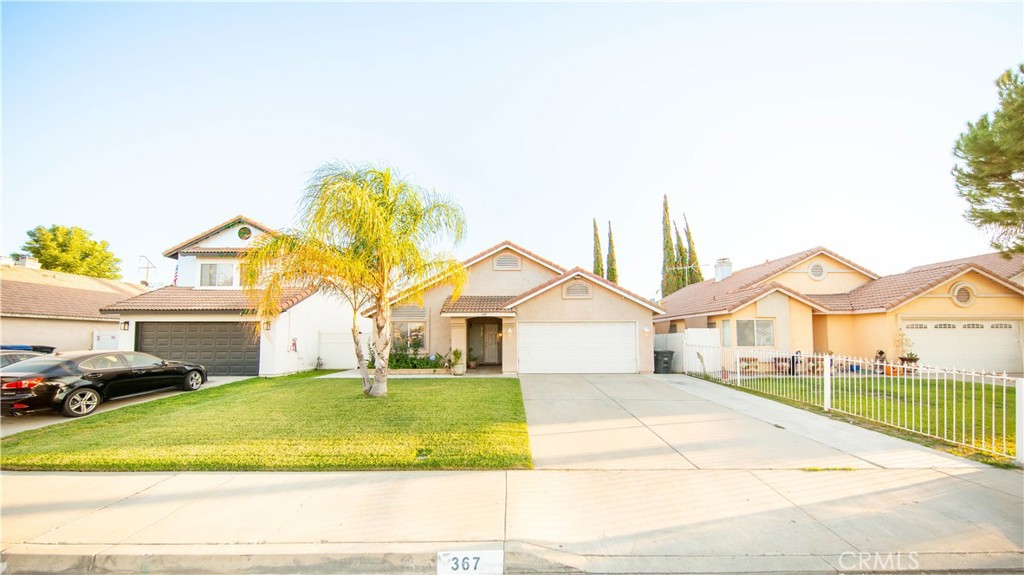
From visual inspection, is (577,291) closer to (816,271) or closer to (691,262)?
(816,271)

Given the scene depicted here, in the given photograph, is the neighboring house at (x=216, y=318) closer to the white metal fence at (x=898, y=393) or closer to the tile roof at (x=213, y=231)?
the tile roof at (x=213, y=231)

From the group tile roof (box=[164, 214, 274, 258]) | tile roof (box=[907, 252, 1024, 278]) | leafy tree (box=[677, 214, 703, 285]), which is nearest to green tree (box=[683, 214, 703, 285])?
leafy tree (box=[677, 214, 703, 285])

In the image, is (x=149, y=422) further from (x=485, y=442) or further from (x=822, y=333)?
(x=822, y=333)

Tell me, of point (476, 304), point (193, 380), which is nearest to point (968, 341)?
point (476, 304)

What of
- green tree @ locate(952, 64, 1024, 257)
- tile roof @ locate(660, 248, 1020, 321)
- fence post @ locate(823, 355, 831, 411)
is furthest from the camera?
tile roof @ locate(660, 248, 1020, 321)

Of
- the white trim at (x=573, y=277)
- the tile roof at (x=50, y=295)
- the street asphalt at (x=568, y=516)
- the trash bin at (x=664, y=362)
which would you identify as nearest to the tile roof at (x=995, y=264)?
the trash bin at (x=664, y=362)

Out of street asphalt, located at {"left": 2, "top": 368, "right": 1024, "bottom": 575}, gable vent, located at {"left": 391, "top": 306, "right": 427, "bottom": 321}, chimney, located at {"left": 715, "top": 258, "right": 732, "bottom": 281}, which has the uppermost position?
chimney, located at {"left": 715, "top": 258, "right": 732, "bottom": 281}

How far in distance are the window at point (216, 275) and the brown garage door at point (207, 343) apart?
2.20 m

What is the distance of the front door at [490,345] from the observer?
22031 millimetres

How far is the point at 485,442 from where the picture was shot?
22.8 ft

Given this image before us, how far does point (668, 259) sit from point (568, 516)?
38.1 m

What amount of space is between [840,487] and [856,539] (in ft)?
4.71

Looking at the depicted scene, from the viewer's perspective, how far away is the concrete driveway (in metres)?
6.19

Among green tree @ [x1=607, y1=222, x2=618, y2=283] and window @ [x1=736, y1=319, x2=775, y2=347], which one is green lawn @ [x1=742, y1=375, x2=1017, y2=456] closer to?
window @ [x1=736, y1=319, x2=775, y2=347]
